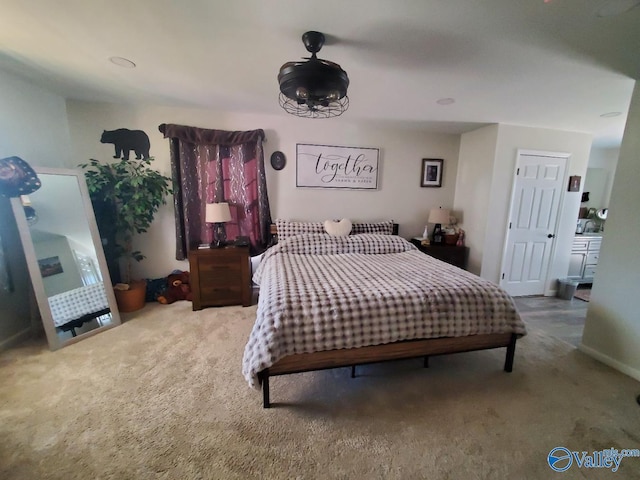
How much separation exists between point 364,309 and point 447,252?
2.40 metres

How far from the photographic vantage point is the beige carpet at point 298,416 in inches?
51.8

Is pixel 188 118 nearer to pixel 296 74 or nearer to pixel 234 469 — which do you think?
pixel 296 74

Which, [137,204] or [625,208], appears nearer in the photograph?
[625,208]

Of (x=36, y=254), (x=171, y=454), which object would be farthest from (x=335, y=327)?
(x=36, y=254)

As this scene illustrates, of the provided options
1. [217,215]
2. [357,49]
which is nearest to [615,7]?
[357,49]

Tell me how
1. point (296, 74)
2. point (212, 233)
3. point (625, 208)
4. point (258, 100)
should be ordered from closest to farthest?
1. point (296, 74)
2. point (625, 208)
3. point (258, 100)
4. point (212, 233)

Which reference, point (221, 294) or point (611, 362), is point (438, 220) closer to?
point (611, 362)

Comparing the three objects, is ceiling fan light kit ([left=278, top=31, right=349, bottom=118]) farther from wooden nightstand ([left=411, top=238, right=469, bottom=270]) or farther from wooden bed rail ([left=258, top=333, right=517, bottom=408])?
wooden nightstand ([left=411, top=238, right=469, bottom=270])

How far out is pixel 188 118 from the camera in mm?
3139

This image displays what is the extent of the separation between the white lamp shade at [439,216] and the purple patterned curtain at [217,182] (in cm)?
225

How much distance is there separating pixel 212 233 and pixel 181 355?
1.59 meters

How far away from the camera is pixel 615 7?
1.24m

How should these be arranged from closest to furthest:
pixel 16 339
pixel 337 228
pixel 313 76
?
pixel 313 76 → pixel 16 339 → pixel 337 228

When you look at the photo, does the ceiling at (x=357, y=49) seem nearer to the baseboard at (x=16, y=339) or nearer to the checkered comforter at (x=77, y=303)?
the checkered comforter at (x=77, y=303)
